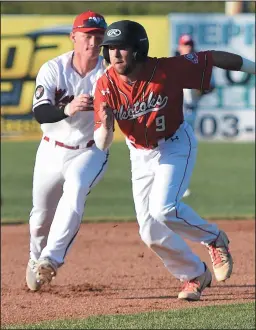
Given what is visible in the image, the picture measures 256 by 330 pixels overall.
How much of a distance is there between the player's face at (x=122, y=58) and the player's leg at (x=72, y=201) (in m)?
1.01

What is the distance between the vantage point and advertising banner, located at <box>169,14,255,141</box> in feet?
53.7

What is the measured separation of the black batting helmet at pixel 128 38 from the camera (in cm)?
578

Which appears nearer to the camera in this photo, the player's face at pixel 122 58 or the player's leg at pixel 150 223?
the player's face at pixel 122 58

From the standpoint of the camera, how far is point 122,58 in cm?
585

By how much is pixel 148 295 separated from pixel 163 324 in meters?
1.40

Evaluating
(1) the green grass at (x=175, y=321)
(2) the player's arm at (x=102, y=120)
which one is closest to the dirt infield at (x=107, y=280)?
(1) the green grass at (x=175, y=321)

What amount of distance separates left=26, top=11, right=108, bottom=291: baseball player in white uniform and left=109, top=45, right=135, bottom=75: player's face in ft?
1.27

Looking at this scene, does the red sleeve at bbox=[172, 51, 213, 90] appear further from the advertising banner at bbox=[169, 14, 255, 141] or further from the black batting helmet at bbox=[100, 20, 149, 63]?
the advertising banner at bbox=[169, 14, 255, 141]

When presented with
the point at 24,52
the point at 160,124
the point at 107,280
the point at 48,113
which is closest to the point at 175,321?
the point at 160,124

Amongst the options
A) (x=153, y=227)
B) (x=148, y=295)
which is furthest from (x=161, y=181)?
(x=148, y=295)

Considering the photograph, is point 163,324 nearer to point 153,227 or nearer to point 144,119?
point 153,227

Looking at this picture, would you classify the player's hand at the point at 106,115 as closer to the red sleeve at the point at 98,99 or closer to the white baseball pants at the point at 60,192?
the red sleeve at the point at 98,99

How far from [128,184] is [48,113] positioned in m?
7.29

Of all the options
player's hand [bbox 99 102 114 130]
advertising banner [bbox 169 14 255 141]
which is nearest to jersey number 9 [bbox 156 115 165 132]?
player's hand [bbox 99 102 114 130]
